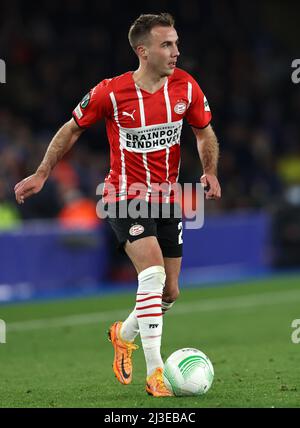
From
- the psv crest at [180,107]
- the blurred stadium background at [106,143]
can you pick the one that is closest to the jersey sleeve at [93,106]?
the psv crest at [180,107]

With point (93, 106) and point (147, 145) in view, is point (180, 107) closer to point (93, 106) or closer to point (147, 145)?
point (147, 145)

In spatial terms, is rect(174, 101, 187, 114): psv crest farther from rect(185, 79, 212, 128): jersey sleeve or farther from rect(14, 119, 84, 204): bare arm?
rect(14, 119, 84, 204): bare arm

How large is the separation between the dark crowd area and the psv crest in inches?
323

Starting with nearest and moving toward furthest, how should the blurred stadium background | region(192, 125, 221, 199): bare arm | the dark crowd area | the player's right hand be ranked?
the player's right hand < region(192, 125, 221, 199): bare arm < the blurred stadium background < the dark crowd area

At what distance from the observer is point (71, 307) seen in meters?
14.6

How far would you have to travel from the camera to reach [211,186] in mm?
7676

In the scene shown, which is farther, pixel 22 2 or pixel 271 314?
pixel 22 2

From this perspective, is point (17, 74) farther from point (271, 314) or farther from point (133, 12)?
point (271, 314)

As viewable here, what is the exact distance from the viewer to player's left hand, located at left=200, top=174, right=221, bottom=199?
25.1 ft

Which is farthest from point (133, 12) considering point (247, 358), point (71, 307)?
point (247, 358)

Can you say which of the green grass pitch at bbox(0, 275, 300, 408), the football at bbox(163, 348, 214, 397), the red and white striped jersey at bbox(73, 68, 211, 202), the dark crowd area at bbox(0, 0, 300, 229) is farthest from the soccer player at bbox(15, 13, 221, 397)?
the dark crowd area at bbox(0, 0, 300, 229)

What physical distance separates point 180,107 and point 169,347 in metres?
3.64

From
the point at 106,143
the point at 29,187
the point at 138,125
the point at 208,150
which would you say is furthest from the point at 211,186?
the point at 106,143

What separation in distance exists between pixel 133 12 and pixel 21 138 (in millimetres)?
6300
